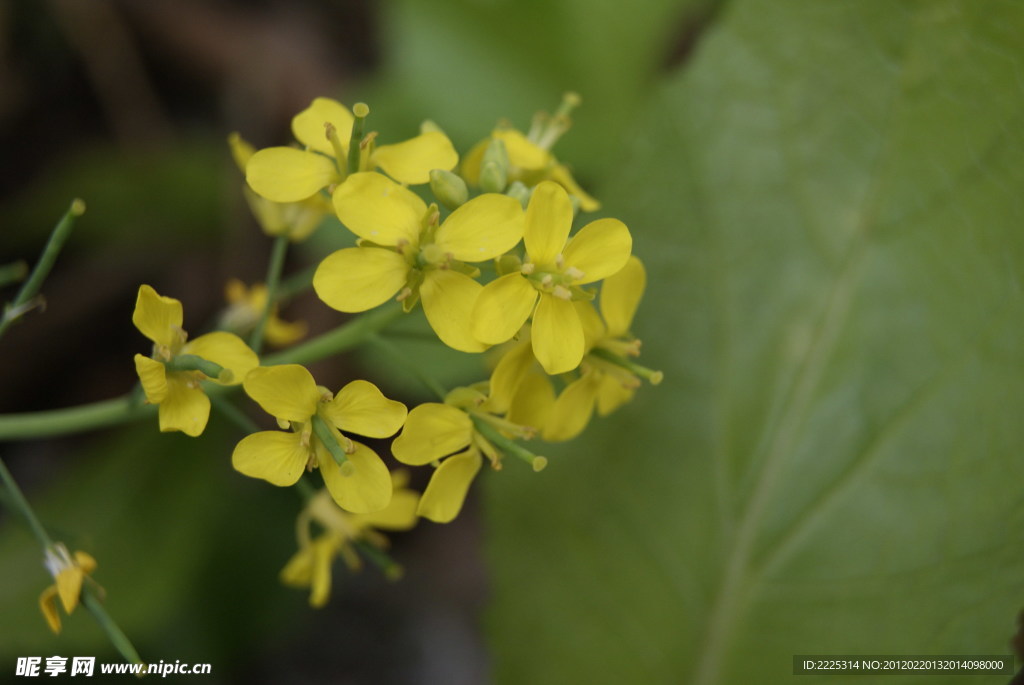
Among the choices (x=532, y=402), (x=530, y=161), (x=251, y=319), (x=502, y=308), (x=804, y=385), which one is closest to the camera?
(x=502, y=308)

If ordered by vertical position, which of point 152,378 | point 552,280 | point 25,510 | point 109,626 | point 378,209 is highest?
point 378,209

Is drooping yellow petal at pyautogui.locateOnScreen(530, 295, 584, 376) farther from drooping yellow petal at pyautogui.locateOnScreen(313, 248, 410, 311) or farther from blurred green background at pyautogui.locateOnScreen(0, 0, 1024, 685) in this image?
blurred green background at pyautogui.locateOnScreen(0, 0, 1024, 685)

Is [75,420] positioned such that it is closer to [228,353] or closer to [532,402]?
[228,353]

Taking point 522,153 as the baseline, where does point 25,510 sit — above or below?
below

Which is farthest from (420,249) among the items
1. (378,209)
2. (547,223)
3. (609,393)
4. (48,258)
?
(48,258)

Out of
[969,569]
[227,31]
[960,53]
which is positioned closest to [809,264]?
[960,53]

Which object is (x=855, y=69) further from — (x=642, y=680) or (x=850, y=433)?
(x=642, y=680)

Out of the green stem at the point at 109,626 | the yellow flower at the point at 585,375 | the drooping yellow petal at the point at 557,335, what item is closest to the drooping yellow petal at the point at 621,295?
the yellow flower at the point at 585,375

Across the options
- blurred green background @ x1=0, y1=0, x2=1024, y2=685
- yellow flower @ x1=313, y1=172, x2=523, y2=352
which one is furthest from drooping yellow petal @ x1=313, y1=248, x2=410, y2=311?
blurred green background @ x1=0, y1=0, x2=1024, y2=685
